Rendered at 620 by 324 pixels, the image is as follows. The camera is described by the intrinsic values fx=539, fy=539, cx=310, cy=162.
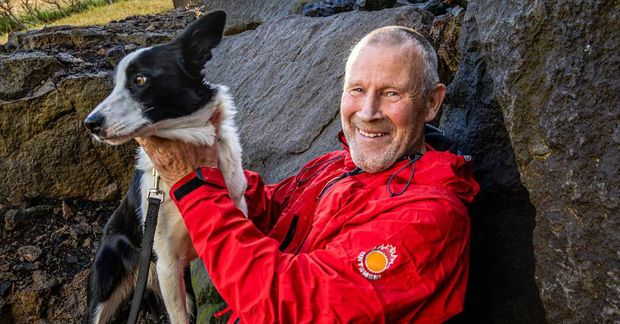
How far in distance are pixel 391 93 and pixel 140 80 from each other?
1035 mm

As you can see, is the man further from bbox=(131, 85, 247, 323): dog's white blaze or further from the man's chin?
bbox=(131, 85, 247, 323): dog's white blaze

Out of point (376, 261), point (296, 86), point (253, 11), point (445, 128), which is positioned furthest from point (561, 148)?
point (253, 11)

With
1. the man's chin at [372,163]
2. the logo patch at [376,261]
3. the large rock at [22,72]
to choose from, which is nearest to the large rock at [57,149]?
the large rock at [22,72]

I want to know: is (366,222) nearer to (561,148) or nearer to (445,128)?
(561,148)

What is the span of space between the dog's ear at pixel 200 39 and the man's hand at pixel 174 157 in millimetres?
401

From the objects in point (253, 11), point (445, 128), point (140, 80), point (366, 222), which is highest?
point (140, 80)

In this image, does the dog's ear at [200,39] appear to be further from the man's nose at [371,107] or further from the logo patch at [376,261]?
the logo patch at [376,261]

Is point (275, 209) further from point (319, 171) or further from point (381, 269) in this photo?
point (381, 269)

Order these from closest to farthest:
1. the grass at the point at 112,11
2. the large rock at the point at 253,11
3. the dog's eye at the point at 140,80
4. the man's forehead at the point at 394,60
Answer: the man's forehead at the point at 394,60
the dog's eye at the point at 140,80
the large rock at the point at 253,11
the grass at the point at 112,11

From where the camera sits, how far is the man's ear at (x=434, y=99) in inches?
84.3

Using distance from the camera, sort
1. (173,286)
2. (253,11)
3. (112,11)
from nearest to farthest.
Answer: (173,286) < (253,11) < (112,11)

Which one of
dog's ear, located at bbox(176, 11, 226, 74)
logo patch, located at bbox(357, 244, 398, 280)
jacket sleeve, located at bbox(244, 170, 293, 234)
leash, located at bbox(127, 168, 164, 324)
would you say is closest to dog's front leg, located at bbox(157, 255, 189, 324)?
leash, located at bbox(127, 168, 164, 324)

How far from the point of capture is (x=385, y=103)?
210 centimetres

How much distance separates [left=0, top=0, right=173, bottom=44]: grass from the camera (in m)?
11.4
